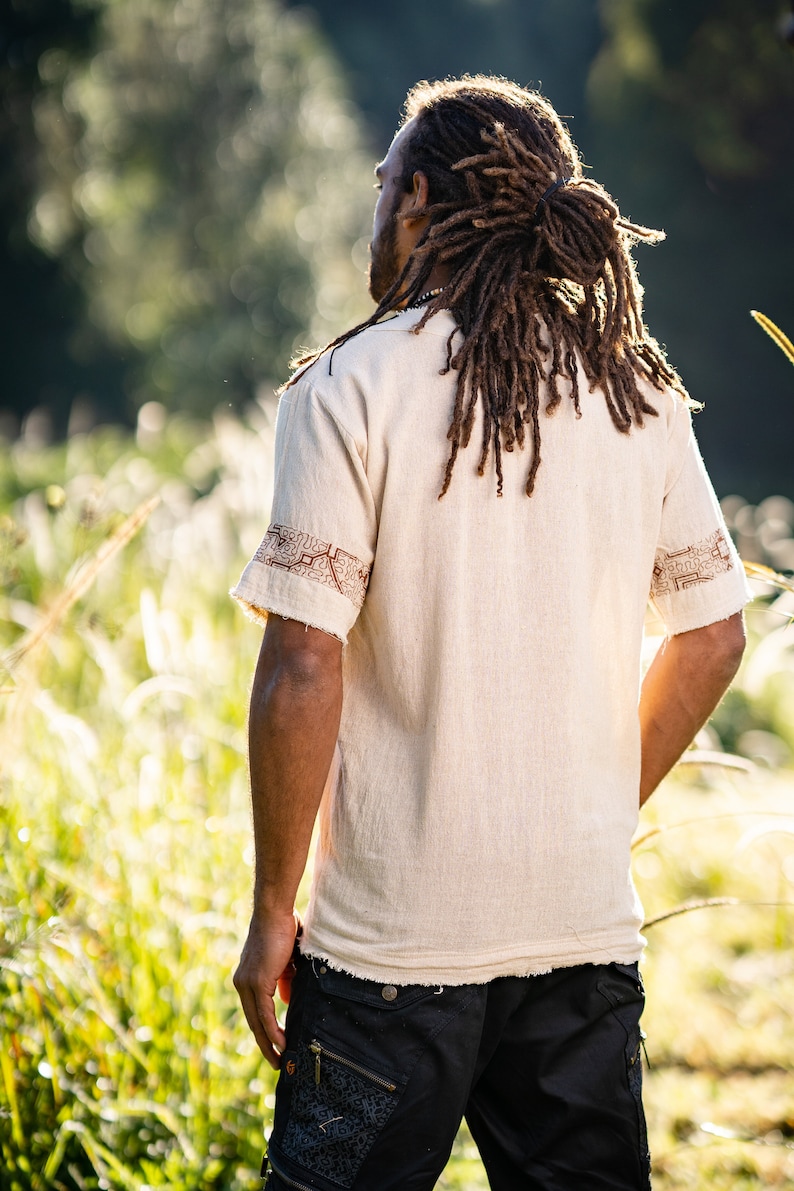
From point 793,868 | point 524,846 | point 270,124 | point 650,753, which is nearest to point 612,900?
point 524,846

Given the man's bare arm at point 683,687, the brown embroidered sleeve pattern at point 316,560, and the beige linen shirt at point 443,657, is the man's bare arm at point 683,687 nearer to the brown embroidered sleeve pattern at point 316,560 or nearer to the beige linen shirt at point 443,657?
the beige linen shirt at point 443,657

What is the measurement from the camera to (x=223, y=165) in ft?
69.3

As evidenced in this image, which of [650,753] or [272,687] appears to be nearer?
[272,687]

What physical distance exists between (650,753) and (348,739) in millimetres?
557

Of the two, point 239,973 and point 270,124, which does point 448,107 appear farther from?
point 270,124

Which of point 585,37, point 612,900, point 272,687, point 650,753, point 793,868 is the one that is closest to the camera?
point 272,687

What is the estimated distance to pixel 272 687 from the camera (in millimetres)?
1400

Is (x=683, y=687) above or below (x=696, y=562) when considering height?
below

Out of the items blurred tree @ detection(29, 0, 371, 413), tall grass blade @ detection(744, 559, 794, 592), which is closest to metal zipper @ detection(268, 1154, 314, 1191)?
tall grass blade @ detection(744, 559, 794, 592)

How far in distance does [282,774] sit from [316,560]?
0.90 ft

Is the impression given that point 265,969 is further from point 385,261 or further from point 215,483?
point 215,483

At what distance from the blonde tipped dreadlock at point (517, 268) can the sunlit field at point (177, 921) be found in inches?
22.9

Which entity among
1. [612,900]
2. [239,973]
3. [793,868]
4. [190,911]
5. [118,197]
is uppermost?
[118,197]

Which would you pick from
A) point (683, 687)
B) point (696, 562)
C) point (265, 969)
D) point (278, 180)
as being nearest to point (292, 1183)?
point (265, 969)
